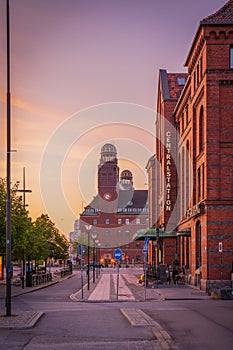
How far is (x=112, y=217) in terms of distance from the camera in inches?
6757

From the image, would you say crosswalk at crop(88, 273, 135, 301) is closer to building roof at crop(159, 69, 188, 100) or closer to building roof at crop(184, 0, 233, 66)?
building roof at crop(184, 0, 233, 66)

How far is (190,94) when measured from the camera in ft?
172

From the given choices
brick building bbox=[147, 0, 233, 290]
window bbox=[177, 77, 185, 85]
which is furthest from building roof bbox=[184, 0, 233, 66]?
window bbox=[177, 77, 185, 85]

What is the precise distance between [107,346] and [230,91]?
99.4ft

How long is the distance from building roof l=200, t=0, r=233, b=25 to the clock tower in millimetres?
121437

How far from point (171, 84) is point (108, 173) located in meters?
94.3

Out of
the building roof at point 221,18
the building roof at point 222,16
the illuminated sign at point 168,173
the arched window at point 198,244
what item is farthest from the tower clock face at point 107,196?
the building roof at point 222,16

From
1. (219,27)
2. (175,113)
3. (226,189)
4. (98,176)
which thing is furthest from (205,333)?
(98,176)

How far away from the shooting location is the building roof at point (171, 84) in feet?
235

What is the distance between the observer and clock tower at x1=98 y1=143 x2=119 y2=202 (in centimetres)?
16662

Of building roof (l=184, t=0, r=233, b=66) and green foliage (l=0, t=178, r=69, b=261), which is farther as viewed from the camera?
green foliage (l=0, t=178, r=69, b=261)

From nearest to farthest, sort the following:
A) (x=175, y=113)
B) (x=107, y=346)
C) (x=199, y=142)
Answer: (x=107, y=346) → (x=199, y=142) → (x=175, y=113)

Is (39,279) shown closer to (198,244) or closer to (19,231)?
(19,231)

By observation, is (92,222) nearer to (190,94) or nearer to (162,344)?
(190,94)
